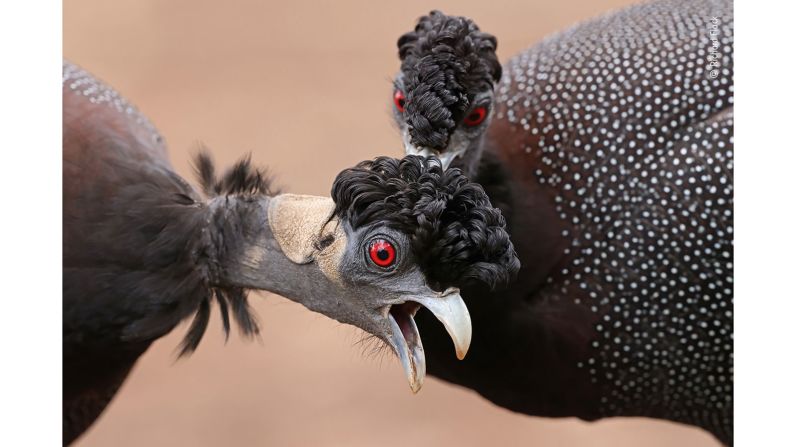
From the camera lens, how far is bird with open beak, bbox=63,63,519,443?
1200mm

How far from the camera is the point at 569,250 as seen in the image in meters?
1.68

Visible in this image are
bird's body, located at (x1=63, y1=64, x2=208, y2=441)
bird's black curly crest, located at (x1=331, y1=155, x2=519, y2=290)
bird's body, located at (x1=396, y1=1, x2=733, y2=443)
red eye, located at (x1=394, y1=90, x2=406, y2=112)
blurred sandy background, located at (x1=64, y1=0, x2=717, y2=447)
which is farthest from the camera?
blurred sandy background, located at (x1=64, y1=0, x2=717, y2=447)

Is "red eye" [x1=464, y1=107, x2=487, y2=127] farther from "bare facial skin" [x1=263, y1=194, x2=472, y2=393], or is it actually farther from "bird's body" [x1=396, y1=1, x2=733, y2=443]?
"bare facial skin" [x1=263, y1=194, x2=472, y2=393]

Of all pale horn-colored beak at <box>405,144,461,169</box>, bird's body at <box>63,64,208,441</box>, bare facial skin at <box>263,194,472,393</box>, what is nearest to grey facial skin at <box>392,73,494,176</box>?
pale horn-colored beak at <box>405,144,461,169</box>

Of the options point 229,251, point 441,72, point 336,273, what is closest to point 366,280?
point 336,273

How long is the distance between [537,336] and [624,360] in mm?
136

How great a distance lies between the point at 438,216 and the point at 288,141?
1283mm

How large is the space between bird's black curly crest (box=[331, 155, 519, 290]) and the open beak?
0.02m

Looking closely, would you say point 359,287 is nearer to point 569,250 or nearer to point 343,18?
point 569,250

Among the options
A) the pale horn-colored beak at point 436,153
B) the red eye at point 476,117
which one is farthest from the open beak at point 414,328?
the red eye at point 476,117

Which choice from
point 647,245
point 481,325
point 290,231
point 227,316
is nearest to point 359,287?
point 290,231

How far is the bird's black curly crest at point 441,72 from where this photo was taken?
1422mm

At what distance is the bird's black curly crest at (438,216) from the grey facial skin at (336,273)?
0.07ft

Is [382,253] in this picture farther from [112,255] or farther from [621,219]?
[621,219]
